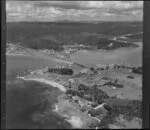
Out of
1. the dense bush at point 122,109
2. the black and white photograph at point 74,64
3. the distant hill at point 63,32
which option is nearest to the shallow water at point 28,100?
the black and white photograph at point 74,64

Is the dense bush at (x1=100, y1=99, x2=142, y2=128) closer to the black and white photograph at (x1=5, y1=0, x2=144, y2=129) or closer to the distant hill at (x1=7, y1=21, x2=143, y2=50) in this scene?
the black and white photograph at (x1=5, y1=0, x2=144, y2=129)

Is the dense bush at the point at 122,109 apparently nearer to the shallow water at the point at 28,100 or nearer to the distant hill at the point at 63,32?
the shallow water at the point at 28,100

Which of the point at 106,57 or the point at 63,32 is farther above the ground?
the point at 63,32

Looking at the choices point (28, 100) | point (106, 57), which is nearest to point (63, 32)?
point (106, 57)

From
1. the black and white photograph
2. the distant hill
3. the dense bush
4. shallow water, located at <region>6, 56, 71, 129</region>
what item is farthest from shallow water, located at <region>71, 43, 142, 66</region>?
the dense bush

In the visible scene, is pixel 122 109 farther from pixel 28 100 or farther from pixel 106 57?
pixel 28 100

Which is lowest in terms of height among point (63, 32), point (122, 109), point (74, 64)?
point (122, 109)

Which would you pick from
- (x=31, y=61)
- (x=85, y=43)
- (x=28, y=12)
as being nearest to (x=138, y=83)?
(x=85, y=43)
